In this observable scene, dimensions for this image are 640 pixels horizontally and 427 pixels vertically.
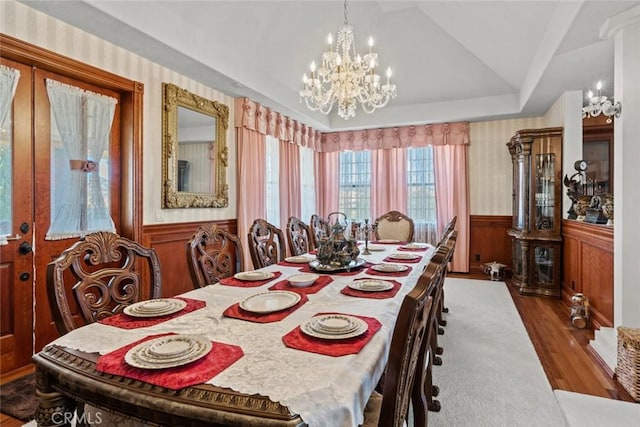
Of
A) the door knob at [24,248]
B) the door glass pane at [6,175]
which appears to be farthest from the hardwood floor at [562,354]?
the door glass pane at [6,175]

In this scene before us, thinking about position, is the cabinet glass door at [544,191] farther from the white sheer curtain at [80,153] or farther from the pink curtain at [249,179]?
the white sheer curtain at [80,153]

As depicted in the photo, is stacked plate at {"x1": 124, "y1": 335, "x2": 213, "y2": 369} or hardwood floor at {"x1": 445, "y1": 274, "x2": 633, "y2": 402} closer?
stacked plate at {"x1": 124, "y1": 335, "x2": 213, "y2": 369}

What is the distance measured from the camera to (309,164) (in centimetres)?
597

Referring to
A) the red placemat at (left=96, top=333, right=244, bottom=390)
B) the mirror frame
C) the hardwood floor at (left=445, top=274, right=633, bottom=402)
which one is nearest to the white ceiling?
the mirror frame

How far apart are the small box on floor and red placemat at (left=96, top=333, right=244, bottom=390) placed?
2404 millimetres

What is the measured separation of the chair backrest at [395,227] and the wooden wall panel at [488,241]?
206 cm

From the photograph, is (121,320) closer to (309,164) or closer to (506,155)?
(309,164)

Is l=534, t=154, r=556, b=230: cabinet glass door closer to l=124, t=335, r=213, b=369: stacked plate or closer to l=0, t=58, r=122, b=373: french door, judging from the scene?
l=124, t=335, r=213, b=369: stacked plate

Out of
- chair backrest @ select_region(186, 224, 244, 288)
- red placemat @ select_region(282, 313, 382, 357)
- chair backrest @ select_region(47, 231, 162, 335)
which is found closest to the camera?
red placemat @ select_region(282, 313, 382, 357)

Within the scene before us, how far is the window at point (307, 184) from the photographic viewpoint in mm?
5729

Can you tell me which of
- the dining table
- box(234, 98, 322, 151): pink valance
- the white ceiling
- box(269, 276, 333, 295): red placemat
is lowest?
the dining table

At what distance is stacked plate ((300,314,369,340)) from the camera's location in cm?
110

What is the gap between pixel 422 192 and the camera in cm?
569

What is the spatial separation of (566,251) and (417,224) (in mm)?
2144
